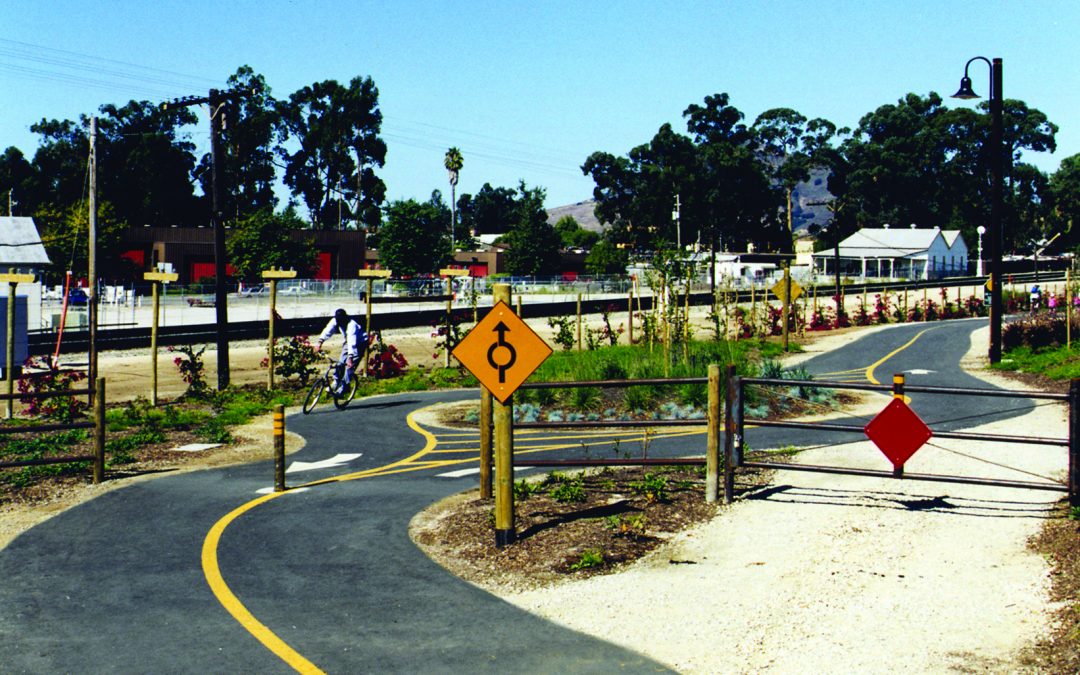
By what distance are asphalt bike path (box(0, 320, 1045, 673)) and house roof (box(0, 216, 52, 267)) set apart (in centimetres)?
4279

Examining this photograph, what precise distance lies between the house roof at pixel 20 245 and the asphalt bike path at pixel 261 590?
4279 centimetres

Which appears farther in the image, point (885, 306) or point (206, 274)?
point (206, 274)

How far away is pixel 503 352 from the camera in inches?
411

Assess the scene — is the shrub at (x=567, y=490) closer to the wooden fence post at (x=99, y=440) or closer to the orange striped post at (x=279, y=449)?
the orange striped post at (x=279, y=449)

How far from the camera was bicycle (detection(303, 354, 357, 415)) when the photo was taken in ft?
73.4

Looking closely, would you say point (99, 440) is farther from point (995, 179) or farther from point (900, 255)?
point (900, 255)

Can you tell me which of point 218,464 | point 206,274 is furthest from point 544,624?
point 206,274

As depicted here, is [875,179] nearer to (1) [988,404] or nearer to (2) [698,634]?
(1) [988,404]

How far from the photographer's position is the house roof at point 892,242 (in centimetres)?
11944

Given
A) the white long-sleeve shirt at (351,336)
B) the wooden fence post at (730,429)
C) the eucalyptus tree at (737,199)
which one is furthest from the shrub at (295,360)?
the eucalyptus tree at (737,199)

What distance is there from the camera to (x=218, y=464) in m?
16.3

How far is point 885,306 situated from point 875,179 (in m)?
117

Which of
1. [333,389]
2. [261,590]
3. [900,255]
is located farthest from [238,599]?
[900,255]

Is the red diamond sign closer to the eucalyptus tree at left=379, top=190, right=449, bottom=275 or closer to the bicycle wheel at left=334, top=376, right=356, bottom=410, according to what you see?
the bicycle wheel at left=334, top=376, right=356, bottom=410
